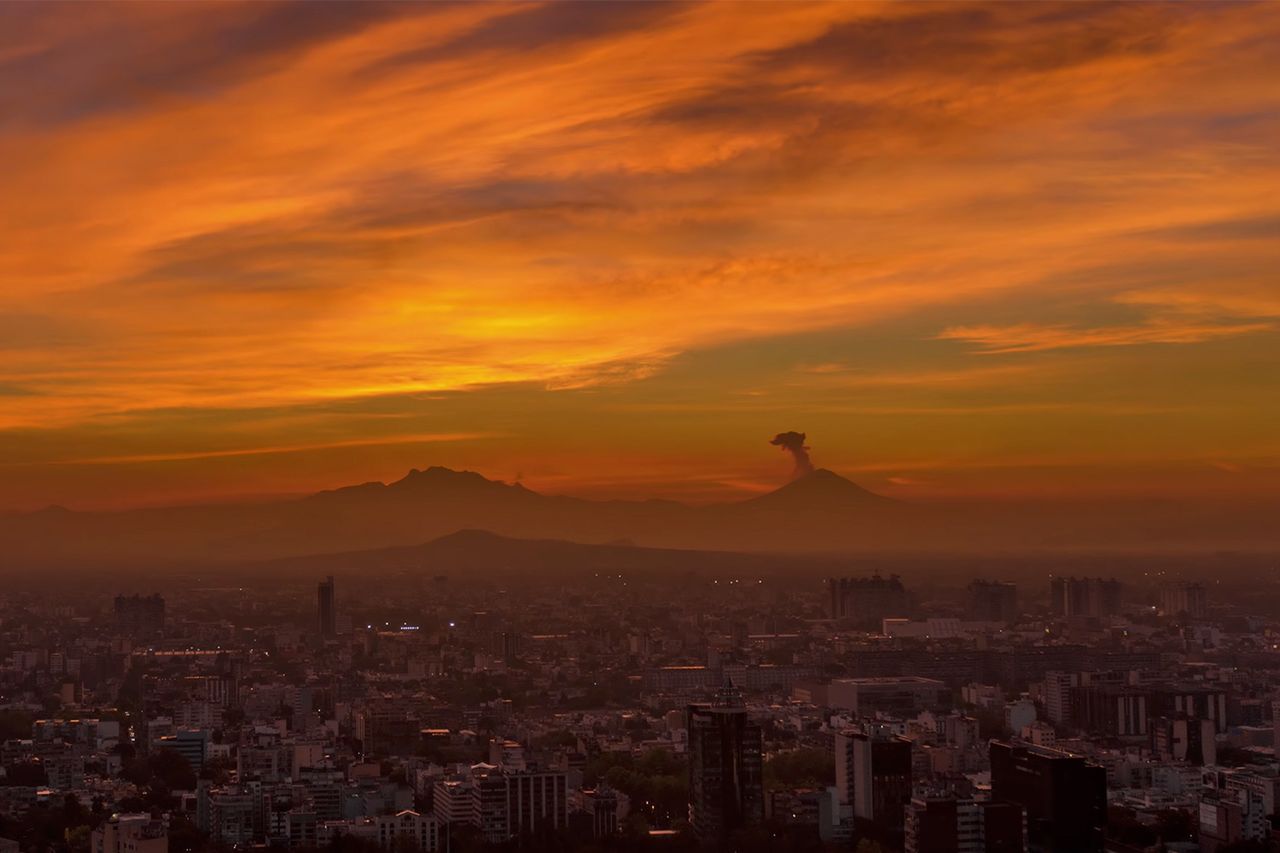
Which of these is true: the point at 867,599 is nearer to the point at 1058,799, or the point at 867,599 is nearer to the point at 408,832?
the point at 408,832

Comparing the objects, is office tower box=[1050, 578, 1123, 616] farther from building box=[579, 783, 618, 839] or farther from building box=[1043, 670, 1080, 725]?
building box=[579, 783, 618, 839]

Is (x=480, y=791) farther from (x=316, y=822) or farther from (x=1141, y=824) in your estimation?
(x=1141, y=824)

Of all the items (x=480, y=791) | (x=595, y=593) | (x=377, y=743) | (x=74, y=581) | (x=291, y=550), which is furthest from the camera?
(x=291, y=550)

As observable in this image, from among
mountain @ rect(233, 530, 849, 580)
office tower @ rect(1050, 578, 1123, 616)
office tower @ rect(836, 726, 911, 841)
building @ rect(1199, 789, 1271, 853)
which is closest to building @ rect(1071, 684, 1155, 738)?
office tower @ rect(836, 726, 911, 841)

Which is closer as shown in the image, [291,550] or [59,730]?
[59,730]

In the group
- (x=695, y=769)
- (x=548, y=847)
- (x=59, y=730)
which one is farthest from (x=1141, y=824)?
(x=59, y=730)

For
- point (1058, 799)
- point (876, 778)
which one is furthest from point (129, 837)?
point (1058, 799)
